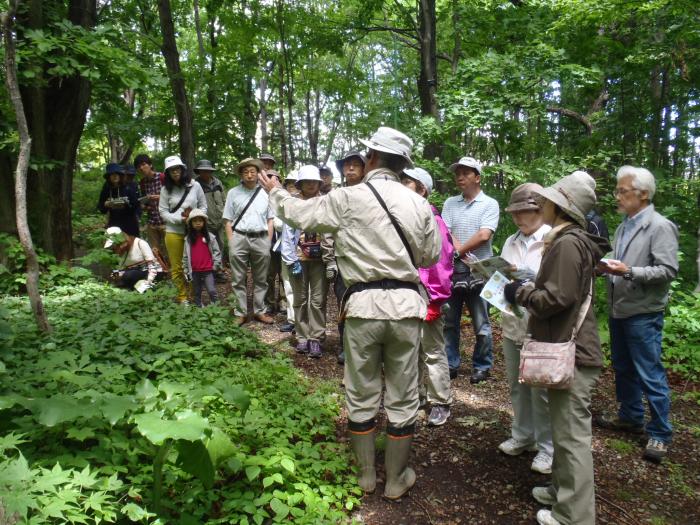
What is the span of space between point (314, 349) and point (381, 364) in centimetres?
269

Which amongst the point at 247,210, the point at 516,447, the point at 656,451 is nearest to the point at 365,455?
the point at 516,447

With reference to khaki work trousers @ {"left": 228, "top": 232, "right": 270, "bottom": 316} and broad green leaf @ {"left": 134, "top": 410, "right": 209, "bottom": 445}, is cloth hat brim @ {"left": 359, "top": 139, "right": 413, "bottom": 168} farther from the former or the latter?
khaki work trousers @ {"left": 228, "top": 232, "right": 270, "bottom": 316}

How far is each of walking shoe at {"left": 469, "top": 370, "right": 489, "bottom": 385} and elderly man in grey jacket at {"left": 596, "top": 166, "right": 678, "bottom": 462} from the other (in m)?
1.67

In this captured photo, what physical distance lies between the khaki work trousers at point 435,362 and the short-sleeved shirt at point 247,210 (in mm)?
3290

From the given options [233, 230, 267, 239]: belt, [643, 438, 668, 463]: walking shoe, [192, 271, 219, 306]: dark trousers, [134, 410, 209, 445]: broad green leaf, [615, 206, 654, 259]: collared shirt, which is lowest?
[643, 438, 668, 463]: walking shoe

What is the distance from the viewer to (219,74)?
12.0 m

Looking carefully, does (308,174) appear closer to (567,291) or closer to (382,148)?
(382,148)

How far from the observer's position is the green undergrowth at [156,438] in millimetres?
2180

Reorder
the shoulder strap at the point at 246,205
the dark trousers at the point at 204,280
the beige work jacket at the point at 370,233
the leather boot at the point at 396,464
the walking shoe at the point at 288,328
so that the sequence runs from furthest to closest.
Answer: the dark trousers at the point at 204,280 < the walking shoe at the point at 288,328 < the shoulder strap at the point at 246,205 < the leather boot at the point at 396,464 < the beige work jacket at the point at 370,233

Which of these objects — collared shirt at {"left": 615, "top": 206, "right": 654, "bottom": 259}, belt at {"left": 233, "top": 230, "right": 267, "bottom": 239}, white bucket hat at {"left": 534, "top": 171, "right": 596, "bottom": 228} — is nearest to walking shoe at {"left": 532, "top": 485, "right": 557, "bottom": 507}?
white bucket hat at {"left": 534, "top": 171, "right": 596, "bottom": 228}

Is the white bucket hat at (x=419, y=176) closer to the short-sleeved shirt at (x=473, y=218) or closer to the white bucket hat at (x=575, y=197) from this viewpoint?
the short-sleeved shirt at (x=473, y=218)

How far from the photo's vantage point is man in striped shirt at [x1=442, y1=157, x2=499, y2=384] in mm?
4883

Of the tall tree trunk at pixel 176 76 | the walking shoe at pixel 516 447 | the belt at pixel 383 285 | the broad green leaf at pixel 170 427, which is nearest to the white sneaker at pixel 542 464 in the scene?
the walking shoe at pixel 516 447

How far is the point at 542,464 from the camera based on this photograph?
340 centimetres
